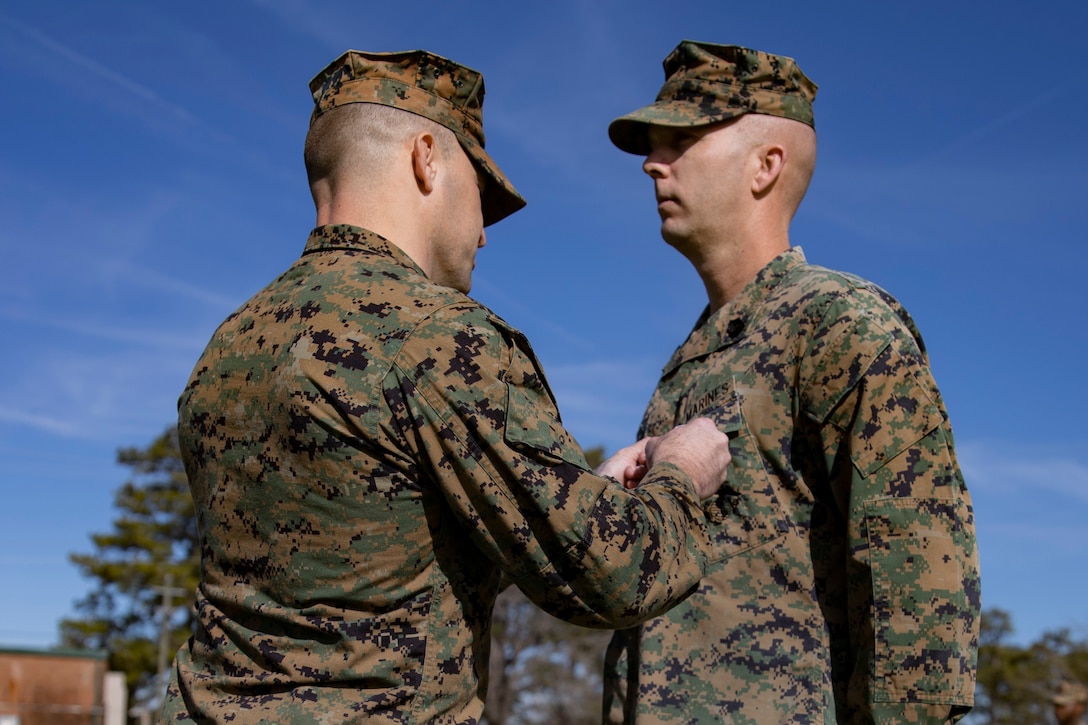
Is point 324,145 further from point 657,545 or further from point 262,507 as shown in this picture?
point 657,545

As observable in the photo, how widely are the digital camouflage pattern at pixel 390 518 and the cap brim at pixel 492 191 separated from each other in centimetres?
60

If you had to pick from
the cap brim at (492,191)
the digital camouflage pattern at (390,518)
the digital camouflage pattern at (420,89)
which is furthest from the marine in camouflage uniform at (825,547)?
the digital camouflage pattern at (420,89)

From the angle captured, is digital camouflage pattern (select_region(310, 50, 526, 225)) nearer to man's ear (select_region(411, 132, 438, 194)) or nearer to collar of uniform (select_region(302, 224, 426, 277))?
man's ear (select_region(411, 132, 438, 194))

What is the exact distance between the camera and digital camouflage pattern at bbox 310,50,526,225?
2979 millimetres

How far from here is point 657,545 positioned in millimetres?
2502

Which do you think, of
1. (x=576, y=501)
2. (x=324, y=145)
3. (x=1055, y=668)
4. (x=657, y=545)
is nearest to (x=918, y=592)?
(x=657, y=545)

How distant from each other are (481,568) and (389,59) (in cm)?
137

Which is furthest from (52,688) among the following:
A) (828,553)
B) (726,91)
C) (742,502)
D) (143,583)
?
(828,553)

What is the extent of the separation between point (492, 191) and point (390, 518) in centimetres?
114

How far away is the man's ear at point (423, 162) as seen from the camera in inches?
115

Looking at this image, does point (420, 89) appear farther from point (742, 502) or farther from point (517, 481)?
point (742, 502)

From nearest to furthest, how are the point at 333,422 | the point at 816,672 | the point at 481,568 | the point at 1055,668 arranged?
1. the point at 333,422
2. the point at 481,568
3. the point at 816,672
4. the point at 1055,668

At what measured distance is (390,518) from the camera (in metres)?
2.41

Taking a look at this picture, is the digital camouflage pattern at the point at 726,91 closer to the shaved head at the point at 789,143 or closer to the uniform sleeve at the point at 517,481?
the shaved head at the point at 789,143
